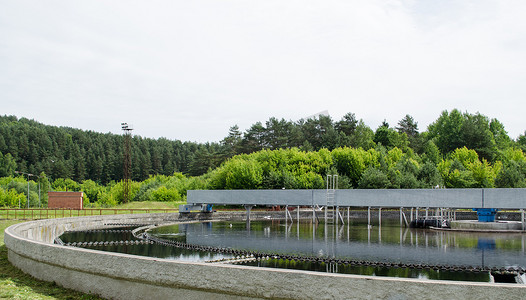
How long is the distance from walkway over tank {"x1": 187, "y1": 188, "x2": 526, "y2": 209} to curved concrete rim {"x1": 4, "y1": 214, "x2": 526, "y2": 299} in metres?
33.2

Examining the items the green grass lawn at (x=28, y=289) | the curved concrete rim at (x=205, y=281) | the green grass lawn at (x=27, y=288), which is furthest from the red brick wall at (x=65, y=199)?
the curved concrete rim at (x=205, y=281)

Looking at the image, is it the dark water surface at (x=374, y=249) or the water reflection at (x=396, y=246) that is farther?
the water reflection at (x=396, y=246)

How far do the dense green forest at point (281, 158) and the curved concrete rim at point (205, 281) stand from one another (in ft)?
192

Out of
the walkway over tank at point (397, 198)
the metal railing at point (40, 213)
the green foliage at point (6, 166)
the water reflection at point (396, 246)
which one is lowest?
the water reflection at point (396, 246)

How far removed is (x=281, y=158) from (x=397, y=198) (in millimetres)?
37883

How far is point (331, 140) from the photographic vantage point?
3777 inches

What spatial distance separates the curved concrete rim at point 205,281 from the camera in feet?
24.7

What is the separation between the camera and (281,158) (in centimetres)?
7738

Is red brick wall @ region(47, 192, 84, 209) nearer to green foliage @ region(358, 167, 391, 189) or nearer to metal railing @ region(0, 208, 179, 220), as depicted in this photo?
metal railing @ region(0, 208, 179, 220)

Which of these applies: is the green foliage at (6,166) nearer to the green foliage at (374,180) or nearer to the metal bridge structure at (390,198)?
the metal bridge structure at (390,198)

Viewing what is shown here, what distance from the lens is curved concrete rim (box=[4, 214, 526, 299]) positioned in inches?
297

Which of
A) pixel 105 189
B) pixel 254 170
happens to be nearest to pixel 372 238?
pixel 254 170

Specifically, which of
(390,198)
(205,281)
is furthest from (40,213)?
(205,281)

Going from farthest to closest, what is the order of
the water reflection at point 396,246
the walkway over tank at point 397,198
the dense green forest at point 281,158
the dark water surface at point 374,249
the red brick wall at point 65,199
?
the dense green forest at point 281,158, the red brick wall at point 65,199, the walkway over tank at point 397,198, the water reflection at point 396,246, the dark water surface at point 374,249
